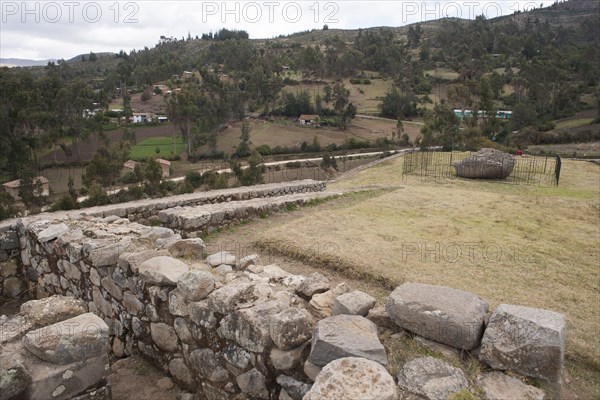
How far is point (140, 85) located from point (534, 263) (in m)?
108

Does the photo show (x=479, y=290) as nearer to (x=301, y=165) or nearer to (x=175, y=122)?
(x=301, y=165)

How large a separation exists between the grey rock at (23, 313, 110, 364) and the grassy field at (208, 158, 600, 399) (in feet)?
13.7

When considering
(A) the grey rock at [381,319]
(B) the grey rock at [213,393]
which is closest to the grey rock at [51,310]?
(B) the grey rock at [213,393]

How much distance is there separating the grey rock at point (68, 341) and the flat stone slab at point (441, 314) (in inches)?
105

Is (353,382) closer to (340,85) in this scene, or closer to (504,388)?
(504,388)

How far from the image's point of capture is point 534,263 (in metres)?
8.55

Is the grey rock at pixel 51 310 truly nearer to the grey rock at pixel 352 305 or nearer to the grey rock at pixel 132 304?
the grey rock at pixel 132 304

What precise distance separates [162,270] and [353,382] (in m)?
2.73

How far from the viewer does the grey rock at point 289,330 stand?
3709 millimetres

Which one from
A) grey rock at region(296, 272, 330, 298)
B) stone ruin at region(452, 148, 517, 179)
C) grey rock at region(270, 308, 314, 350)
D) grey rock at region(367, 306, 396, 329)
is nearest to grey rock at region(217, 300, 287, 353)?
grey rock at region(270, 308, 314, 350)

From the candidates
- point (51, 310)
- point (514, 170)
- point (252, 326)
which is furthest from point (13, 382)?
point (514, 170)

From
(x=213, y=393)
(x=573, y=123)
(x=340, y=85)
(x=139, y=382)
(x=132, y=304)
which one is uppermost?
(x=340, y=85)

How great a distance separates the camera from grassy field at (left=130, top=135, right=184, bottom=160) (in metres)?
58.3

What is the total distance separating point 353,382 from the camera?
3074mm
